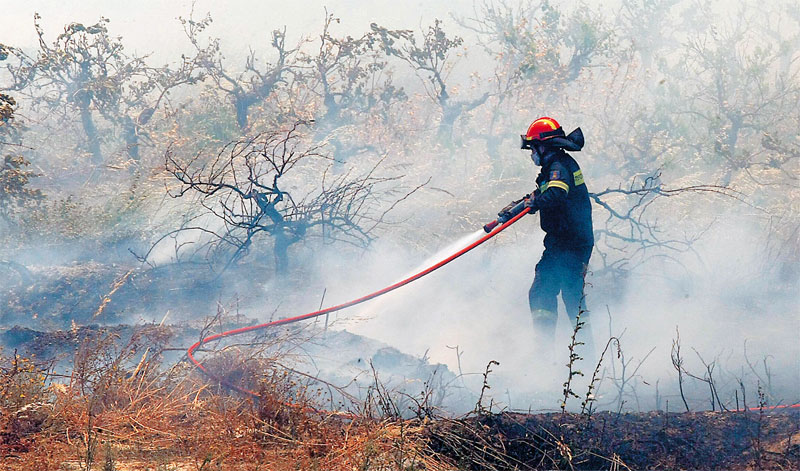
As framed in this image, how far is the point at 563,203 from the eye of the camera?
19.4 ft

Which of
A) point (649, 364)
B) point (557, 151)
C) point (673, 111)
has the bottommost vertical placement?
point (649, 364)

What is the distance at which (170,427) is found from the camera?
4039 millimetres

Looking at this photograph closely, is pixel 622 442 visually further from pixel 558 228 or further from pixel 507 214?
pixel 558 228

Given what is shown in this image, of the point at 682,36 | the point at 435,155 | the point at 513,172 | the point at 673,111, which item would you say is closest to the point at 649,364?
the point at 513,172

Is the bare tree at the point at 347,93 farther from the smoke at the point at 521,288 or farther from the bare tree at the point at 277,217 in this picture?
the bare tree at the point at 277,217

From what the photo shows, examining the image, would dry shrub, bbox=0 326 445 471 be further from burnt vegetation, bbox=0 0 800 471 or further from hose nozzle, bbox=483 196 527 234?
hose nozzle, bbox=483 196 527 234

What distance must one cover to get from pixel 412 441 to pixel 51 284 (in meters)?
5.40

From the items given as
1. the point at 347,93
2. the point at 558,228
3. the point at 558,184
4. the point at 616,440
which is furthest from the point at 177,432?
the point at 347,93

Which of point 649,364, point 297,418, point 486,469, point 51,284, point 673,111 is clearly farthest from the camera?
point 673,111

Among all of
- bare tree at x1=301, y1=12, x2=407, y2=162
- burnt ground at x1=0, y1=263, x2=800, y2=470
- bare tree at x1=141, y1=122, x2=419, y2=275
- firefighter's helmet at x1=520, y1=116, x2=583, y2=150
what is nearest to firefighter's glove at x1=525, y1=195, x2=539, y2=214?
firefighter's helmet at x1=520, y1=116, x2=583, y2=150

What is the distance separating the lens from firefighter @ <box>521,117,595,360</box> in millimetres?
5824

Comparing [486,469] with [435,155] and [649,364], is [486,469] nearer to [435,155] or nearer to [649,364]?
[649,364]

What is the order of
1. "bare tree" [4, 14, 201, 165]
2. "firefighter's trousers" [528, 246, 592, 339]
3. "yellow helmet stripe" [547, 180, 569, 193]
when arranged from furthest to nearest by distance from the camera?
1. "bare tree" [4, 14, 201, 165]
2. "firefighter's trousers" [528, 246, 592, 339]
3. "yellow helmet stripe" [547, 180, 569, 193]

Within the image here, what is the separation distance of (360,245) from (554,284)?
3104 mm
